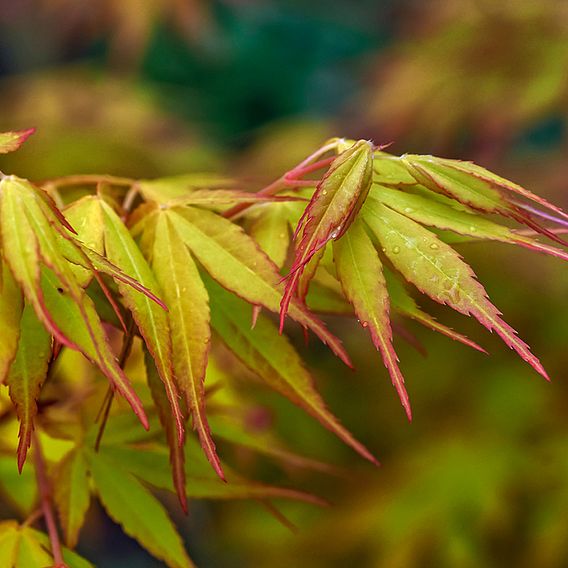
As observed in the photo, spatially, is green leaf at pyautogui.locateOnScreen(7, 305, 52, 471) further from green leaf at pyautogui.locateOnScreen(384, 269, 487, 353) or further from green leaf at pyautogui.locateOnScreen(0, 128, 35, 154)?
green leaf at pyautogui.locateOnScreen(384, 269, 487, 353)

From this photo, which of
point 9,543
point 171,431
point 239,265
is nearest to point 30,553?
point 9,543

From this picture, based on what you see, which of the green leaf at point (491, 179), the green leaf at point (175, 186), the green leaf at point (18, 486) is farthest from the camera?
the green leaf at point (18, 486)

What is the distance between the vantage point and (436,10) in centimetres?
178

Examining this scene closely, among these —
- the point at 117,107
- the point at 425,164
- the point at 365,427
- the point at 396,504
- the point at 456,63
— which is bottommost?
the point at 365,427

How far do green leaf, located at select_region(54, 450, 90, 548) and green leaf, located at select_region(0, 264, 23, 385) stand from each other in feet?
0.71

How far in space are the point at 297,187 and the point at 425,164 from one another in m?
0.12

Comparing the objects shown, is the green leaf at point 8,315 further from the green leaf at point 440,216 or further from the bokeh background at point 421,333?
the bokeh background at point 421,333

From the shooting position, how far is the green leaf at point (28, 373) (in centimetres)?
51

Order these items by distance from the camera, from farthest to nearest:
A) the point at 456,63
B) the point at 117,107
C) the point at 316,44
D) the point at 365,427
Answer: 1. the point at 316,44
2. the point at 117,107
3. the point at 365,427
4. the point at 456,63

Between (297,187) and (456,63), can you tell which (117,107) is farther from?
(297,187)

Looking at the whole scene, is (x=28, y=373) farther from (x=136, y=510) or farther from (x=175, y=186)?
(x=175, y=186)

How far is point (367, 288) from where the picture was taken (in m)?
0.53

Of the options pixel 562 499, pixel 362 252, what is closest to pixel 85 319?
pixel 362 252

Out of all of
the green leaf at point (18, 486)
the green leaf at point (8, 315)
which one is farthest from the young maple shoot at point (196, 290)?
the green leaf at point (18, 486)
